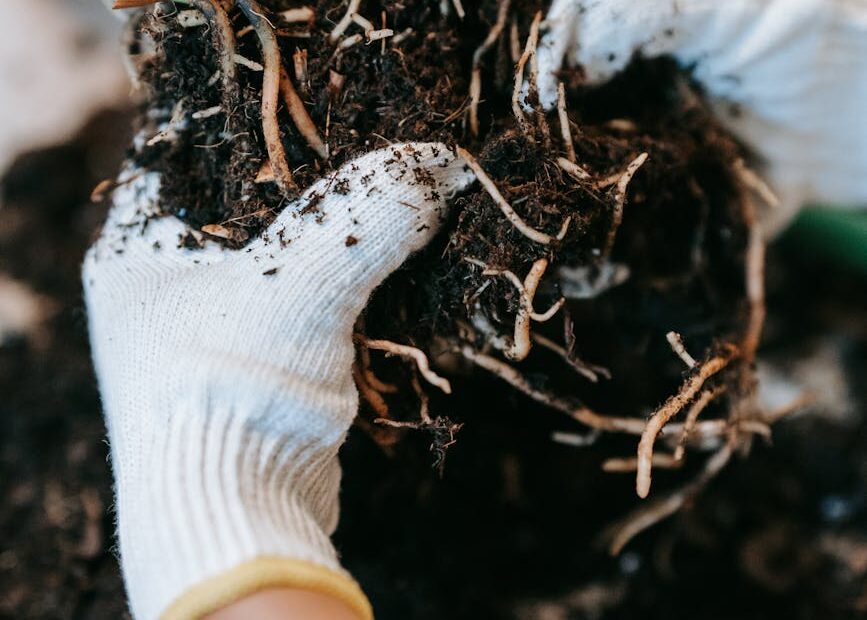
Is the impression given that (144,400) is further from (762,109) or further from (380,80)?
(762,109)

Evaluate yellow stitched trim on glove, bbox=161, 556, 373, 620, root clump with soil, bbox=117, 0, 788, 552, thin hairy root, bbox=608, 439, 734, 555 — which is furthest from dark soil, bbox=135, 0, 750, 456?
yellow stitched trim on glove, bbox=161, 556, 373, 620

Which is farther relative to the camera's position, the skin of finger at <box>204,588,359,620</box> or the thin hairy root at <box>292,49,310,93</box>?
the thin hairy root at <box>292,49,310,93</box>

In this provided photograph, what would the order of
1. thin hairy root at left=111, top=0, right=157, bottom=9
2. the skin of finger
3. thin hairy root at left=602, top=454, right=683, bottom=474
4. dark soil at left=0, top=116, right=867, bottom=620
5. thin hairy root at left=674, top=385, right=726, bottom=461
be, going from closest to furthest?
the skin of finger < thin hairy root at left=111, top=0, right=157, bottom=9 < thin hairy root at left=674, top=385, right=726, bottom=461 < thin hairy root at left=602, top=454, right=683, bottom=474 < dark soil at left=0, top=116, right=867, bottom=620

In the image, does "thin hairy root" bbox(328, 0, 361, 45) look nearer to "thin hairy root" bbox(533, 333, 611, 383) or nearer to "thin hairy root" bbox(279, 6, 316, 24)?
"thin hairy root" bbox(279, 6, 316, 24)

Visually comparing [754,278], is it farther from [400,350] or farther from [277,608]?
[277,608]

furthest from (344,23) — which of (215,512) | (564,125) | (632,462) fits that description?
(632,462)

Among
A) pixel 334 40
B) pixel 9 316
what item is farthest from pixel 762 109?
pixel 9 316

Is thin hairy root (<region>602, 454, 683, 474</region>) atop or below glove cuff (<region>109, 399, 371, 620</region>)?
below
